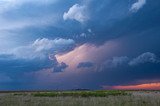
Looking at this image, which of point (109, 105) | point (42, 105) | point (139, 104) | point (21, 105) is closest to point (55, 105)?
point (42, 105)

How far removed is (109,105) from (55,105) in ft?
12.4

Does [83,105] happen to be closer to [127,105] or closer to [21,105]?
[127,105]

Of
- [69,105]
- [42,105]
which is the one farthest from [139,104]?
[42,105]

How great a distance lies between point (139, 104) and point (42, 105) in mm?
Answer: 6633

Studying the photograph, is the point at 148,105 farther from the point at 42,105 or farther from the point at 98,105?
the point at 42,105

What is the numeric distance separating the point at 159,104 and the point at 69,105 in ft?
19.4

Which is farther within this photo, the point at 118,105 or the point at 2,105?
the point at 2,105

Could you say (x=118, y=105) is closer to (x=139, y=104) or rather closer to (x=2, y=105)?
(x=139, y=104)

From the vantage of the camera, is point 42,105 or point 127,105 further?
point 42,105

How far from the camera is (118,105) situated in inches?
833

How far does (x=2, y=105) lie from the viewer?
2288 centimetres

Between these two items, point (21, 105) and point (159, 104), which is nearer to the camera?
point (159, 104)

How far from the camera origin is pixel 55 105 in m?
22.3

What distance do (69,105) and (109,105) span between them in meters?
2.70
